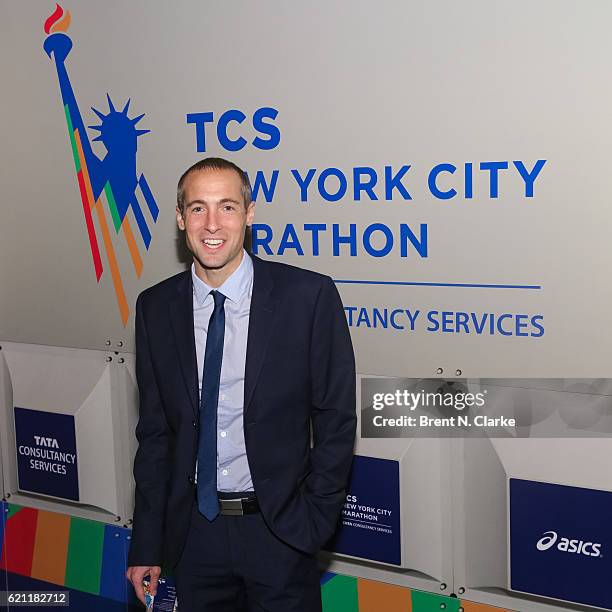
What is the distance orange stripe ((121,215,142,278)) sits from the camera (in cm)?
277

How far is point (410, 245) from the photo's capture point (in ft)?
7.61

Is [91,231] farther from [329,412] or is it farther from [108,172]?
[329,412]

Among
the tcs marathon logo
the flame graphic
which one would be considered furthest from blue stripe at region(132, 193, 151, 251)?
the tcs marathon logo

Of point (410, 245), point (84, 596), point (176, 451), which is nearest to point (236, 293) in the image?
point (176, 451)

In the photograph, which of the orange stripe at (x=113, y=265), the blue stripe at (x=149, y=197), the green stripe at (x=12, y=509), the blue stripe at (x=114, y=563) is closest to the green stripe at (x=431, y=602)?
the blue stripe at (x=114, y=563)

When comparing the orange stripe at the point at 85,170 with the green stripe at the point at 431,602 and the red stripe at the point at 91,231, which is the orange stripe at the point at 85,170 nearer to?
the red stripe at the point at 91,231

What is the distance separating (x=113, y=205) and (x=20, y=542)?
1364mm

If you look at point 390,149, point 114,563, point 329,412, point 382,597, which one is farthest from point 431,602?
point 390,149

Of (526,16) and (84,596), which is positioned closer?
(526,16)

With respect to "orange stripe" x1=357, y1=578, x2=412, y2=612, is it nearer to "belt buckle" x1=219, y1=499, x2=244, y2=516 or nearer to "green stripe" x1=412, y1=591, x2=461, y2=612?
"green stripe" x1=412, y1=591, x2=461, y2=612

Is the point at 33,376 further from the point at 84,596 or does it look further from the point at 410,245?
the point at 410,245

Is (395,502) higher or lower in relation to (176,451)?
lower

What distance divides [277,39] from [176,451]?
1.21 m

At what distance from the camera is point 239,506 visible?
1.95 metres
